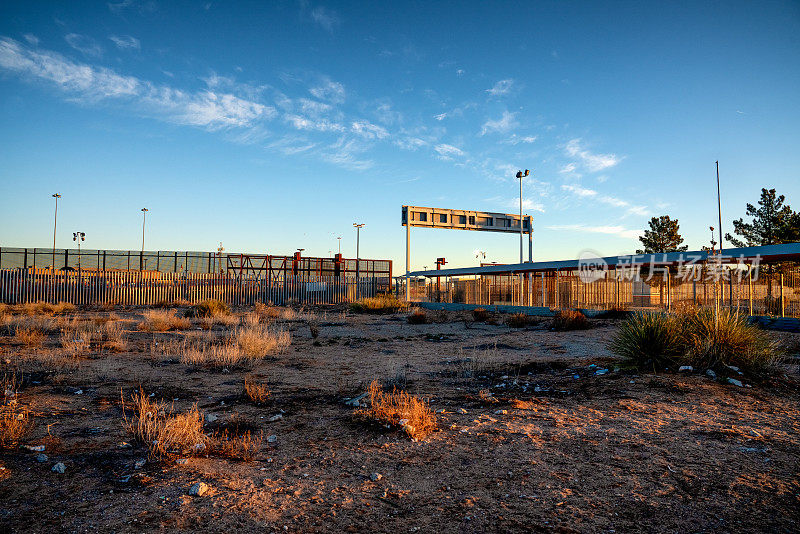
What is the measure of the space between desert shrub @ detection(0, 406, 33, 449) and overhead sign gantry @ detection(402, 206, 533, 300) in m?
26.6

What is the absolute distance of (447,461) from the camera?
4328 millimetres

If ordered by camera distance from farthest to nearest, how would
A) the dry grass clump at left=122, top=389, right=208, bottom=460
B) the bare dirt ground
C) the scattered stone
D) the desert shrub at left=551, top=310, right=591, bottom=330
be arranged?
the desert shrub at left=551, top=310, right=591, bottom=330, the dry grass clump at left=122, top=389, right=208, bottom=460, the scattered stone, the bare dirt ground

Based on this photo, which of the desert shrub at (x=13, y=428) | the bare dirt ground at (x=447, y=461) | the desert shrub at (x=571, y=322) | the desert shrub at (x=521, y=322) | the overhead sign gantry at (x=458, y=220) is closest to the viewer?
the bare dirt ground at (x=447, y=461)

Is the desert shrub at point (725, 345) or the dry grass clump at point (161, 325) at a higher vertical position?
the desert shrub at point (725, 345)

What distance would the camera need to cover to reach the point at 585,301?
26.3 metres

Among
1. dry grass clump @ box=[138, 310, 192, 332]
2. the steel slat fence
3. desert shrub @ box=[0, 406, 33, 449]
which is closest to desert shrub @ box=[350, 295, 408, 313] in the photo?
the steel slat fence

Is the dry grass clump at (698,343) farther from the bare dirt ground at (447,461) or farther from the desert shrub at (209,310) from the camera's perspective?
the desert shrub at (209,310)

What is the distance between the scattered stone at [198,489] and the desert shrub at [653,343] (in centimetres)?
690

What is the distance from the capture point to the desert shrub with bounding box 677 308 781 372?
24.3 ft

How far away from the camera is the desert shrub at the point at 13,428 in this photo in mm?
4648

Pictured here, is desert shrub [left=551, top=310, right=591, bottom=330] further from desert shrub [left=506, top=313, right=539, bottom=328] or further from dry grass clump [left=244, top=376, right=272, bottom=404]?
dry grass clump [left=244, top=376, right=272, bottom=404]

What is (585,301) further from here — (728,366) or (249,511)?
(249,511)

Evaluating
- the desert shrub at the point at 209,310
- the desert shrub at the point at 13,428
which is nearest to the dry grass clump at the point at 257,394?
the desert shrub at the point at 13,428

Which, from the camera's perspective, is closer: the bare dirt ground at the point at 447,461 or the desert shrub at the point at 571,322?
the bare dirt ground at the point at 447,461
